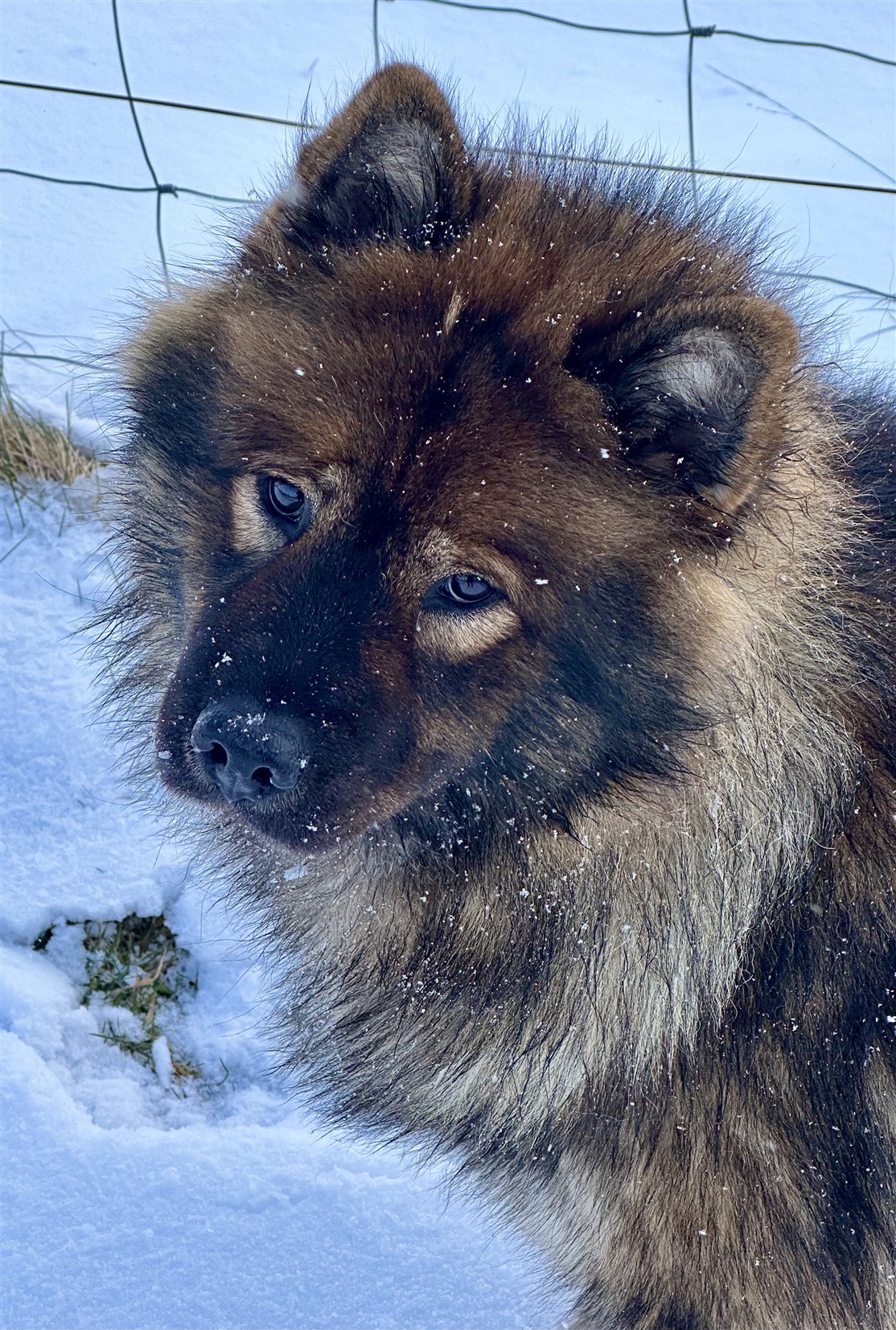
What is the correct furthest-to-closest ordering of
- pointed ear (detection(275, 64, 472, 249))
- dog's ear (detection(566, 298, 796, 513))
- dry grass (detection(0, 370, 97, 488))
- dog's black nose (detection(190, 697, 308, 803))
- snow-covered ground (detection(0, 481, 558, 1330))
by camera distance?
1. dry grass (detection(0, 370, 97, 488))
2. snow-covered ground (detection(0, 481, 558, 1330))
3. pointed ear (detection(275, 64, 472, 249))
4. dog's black nose (detection(190, 697, 308, 803))
5. dog's ear (detection(566, 298, 796, 513))

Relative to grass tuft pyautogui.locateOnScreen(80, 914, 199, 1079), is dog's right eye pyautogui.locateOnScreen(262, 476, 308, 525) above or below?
above

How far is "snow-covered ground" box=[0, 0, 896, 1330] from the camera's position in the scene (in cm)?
209

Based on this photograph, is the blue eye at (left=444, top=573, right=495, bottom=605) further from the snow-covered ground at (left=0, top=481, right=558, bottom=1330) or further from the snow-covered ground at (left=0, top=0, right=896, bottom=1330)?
the snow-covered ground at (left=0, top=481, right=558, bottom=1330)

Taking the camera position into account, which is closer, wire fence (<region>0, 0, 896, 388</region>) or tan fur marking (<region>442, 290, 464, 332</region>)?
tan fur marking (<region>442, 290, 464, 332</region>)

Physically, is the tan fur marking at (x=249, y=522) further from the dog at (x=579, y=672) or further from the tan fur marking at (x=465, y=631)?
the tan fur marking at (x=465, y=631)

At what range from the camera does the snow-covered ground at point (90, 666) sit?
2.09 meters

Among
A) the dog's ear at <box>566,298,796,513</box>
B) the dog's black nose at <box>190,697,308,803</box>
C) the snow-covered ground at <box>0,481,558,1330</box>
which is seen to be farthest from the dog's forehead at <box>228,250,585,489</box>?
the snow-covered ground at <box>0,481,558,1330</box>

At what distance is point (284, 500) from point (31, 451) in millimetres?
2062

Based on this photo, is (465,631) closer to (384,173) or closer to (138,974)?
(384,173)

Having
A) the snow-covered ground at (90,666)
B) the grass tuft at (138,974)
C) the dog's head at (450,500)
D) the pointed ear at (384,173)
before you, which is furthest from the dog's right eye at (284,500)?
the grass tuft at (138,974)

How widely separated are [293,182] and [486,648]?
2.58 ft

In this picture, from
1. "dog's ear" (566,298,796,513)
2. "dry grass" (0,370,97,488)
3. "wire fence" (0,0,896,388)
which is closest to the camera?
"dog's ear" (566,298,796,513)

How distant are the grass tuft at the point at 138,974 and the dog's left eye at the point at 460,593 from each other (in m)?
1.34

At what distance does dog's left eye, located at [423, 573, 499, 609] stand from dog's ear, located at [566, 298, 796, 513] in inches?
10.2
